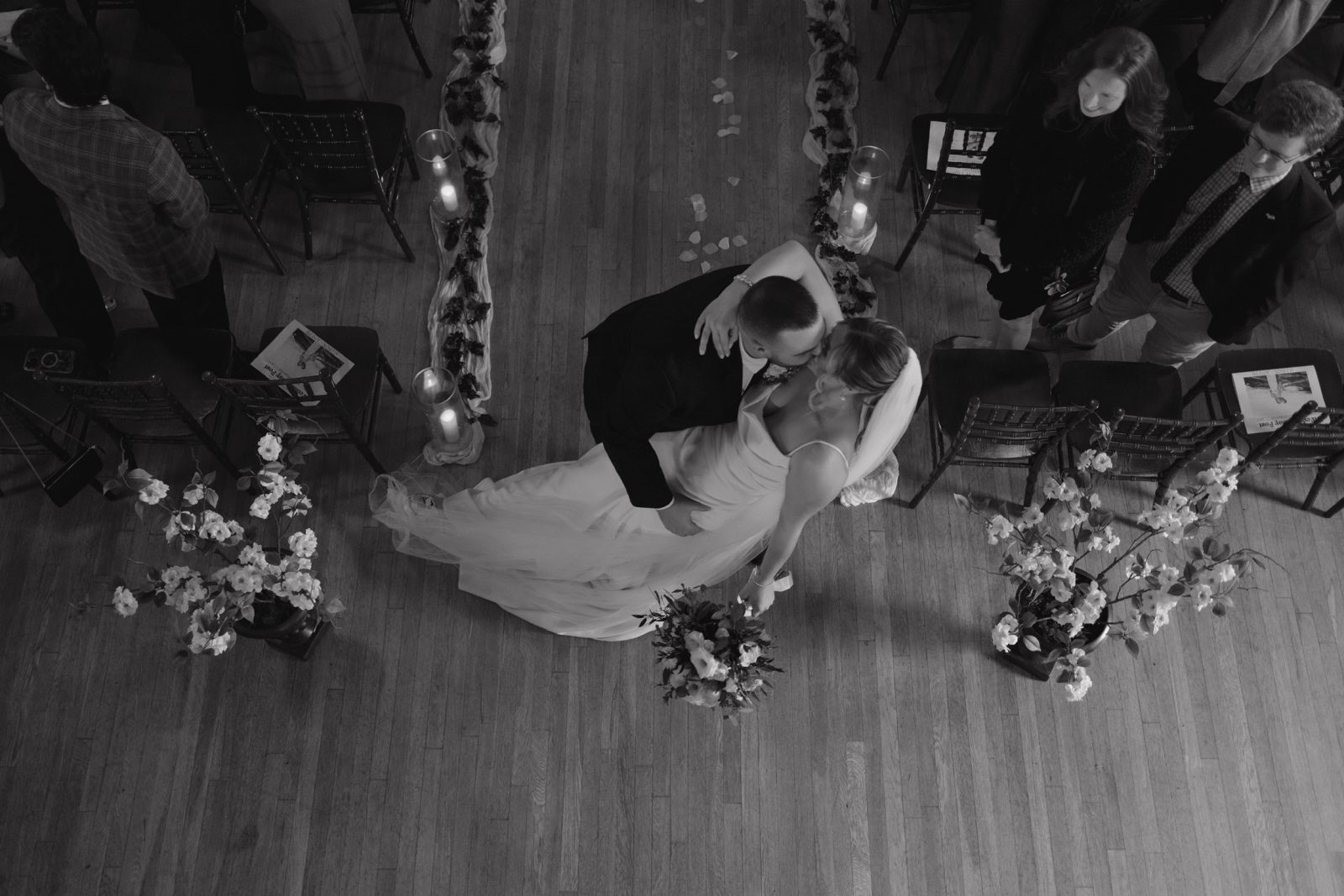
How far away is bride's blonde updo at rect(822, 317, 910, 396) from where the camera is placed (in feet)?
8.23

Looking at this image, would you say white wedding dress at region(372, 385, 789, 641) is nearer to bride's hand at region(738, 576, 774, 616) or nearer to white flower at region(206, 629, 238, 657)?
bride's hand at region(738, 576, 774, 616)

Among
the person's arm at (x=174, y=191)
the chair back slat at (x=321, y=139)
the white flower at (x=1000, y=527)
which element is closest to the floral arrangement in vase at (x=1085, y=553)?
the white flower at (x=1000, y=527)

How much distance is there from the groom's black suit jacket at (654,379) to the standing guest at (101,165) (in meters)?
1.81

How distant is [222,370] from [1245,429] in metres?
4.08

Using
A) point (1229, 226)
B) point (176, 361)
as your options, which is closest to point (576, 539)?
point (176, 361)

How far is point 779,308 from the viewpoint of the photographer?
2521mm

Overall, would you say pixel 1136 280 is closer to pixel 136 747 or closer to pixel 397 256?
pixel 397 256

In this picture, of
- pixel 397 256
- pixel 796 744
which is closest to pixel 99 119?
pixel 397 256

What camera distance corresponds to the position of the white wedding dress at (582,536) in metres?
3.55

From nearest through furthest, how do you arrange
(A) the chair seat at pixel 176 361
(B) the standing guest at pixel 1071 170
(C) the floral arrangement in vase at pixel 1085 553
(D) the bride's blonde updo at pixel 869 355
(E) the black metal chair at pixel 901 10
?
(D) the bride's blonde updo at pixel 869 355
(C) the floral arrangement in vase at pixel 1085 553
(B) the standing guest at pixel 1071 170
(A) the chair seat at pixel 176 361
(E) the black metal chair at pixel 901 10

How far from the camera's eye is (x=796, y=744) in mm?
3900

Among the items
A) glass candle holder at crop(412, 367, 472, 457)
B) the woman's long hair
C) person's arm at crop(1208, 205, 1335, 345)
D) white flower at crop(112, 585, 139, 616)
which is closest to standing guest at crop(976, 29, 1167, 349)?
the woman's long hair

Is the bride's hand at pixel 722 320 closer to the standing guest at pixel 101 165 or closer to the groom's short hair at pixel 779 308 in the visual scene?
the groom's short hair at pixel 779 308

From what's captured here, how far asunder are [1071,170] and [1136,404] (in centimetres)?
99
